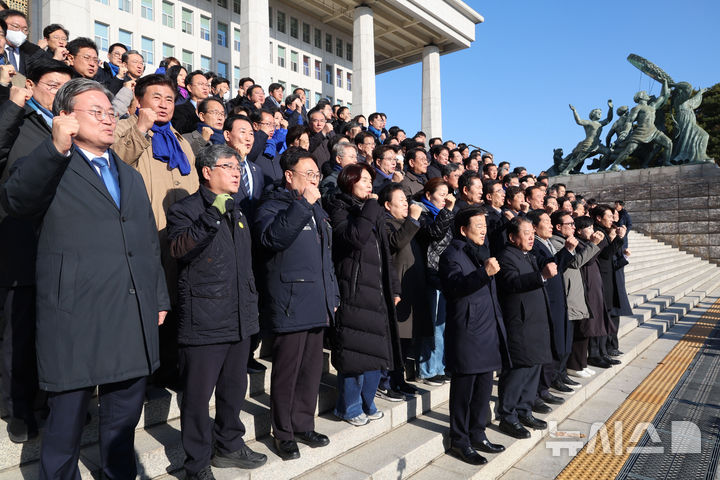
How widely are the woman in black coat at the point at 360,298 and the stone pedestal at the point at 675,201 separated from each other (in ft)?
65.7

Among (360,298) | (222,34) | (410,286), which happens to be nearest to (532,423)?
(410,286)

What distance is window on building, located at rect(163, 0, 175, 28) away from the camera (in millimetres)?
29234

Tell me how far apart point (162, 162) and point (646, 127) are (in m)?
25.2

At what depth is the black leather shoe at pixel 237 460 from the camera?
2697 mm

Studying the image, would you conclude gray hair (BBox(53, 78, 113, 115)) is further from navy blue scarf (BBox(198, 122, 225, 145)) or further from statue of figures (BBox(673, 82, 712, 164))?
statue of figures (BBox(673, 82, 712, 164))

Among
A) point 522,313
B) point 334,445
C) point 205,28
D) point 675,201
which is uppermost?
point 205,28

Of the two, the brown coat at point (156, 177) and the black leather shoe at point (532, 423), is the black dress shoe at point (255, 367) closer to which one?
the brown coat at point (156, 177)

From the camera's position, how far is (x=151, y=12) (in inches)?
1125

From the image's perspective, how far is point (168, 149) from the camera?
10.8ft

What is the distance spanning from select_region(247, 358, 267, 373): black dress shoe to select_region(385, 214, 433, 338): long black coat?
1.27 metres

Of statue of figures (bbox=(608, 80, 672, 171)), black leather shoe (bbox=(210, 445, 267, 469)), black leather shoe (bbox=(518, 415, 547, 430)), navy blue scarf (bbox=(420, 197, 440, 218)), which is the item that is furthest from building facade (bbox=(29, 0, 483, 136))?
black leather shoe (bbox=(210, 445, 267, 469))

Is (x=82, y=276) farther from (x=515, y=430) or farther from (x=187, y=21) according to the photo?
(x=187, y=21)

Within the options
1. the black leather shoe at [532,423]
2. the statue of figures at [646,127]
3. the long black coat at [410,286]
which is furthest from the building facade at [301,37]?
the black leather shoe at [532,423]

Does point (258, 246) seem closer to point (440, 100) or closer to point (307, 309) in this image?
point (307, 309)
